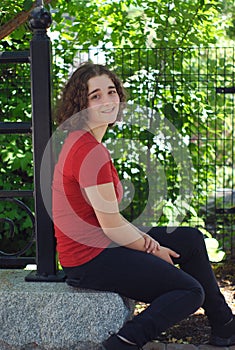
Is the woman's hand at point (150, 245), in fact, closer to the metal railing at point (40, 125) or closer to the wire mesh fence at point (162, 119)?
the metal railing at point (40, 125)

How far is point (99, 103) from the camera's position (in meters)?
3.19

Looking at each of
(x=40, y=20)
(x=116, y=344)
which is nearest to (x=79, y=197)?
(x=116, y=344)

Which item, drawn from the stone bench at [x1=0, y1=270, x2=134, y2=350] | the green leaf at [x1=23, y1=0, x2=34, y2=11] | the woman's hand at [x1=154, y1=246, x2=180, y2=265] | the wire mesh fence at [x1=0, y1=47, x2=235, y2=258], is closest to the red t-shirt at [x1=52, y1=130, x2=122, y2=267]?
the stone bench at [x1=0, y1=270, x2=134, y2=350]

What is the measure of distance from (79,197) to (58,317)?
0.55m

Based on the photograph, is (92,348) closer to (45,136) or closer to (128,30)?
(45,136)

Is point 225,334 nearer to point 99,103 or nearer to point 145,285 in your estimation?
point 145,285

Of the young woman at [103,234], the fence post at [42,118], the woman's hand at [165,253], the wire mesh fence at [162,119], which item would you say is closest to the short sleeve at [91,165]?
the young woman at [103,234]

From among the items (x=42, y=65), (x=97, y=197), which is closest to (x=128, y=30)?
(x=42, y=65)

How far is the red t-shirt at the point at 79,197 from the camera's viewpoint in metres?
3.03

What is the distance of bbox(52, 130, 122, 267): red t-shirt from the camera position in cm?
303

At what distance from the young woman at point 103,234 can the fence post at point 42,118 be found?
10cm

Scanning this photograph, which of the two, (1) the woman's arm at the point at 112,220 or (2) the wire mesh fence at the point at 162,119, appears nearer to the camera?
(1) the woman's arm at the point at 112,220

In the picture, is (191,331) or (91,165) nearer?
(91,165)

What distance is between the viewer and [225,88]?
18.7 ft
